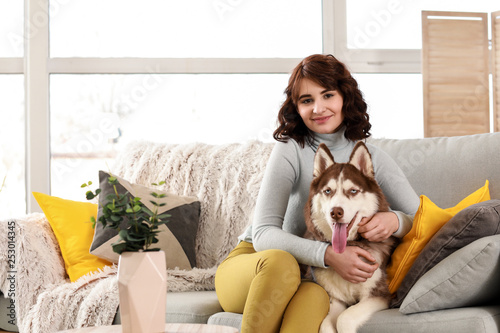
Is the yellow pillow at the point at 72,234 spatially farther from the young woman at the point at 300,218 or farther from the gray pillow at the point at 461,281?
the gray pillow at the point at 461,281

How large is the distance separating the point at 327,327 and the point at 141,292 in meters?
0.49

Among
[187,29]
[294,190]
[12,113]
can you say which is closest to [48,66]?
[12,113]

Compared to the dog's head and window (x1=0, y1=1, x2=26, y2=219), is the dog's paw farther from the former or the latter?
A: window (x1=0, y1=1, x2=26, y2=219)

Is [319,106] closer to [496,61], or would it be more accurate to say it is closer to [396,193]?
[396,193]

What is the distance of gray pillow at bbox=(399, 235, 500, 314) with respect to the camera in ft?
4.21

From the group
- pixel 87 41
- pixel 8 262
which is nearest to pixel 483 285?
pixel 8 262

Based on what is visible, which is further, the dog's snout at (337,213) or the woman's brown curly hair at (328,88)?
the woman's brown curly hair at (328,88)

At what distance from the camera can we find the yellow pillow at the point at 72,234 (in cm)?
198

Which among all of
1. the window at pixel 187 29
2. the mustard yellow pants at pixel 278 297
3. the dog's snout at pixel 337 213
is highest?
the window at pixel 187 29

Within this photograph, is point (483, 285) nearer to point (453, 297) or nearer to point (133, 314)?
Answer: point (453, 297)

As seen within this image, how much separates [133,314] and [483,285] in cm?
88

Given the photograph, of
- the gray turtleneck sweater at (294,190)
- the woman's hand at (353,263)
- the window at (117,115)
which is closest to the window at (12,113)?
the window at (117,115)

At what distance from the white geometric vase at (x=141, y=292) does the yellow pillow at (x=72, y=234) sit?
943mm

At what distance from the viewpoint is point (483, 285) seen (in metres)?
1.31
